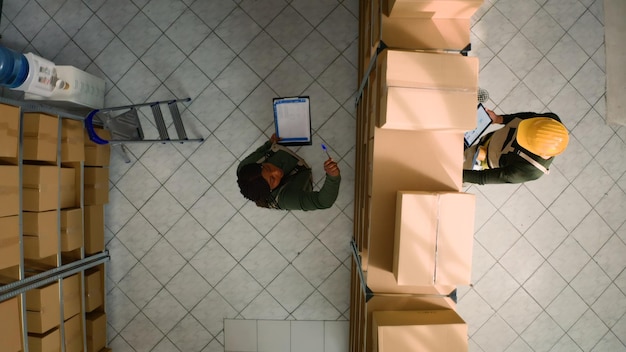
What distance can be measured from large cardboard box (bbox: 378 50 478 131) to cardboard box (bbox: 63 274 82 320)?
10.3 feet

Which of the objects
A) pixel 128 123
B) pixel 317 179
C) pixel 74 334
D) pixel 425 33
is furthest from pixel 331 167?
pixel 74 334

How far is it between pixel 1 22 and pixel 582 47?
6016 mm

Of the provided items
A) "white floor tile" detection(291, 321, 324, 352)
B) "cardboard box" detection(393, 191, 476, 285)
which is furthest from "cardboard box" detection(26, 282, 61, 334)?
"cardboard box" detection(393, 191, 476, 285)

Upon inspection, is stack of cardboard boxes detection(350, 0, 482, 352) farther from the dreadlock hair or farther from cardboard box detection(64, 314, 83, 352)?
cardboard box detection(64, 314, 83, 352)

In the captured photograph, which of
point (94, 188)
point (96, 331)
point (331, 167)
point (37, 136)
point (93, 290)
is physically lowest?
point (96, 331)

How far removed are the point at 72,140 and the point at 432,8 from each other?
3143 mm

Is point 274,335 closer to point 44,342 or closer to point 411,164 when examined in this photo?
point 44,342

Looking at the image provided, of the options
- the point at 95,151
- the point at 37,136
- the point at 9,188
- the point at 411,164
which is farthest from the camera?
the point at 95,151

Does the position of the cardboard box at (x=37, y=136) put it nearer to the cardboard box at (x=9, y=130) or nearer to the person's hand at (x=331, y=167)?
the cardboard box at (x=9, y=130)

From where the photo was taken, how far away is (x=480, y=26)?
364 cm

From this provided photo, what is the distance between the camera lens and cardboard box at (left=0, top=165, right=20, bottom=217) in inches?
105

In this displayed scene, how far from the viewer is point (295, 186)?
2.94 metres

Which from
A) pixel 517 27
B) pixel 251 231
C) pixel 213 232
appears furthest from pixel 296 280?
pixel 517 27

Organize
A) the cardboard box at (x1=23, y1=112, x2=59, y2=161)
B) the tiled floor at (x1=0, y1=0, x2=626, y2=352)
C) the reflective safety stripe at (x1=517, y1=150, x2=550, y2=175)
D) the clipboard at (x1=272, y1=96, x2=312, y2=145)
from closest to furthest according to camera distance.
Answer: the reflective safety stripe at (x1=517, y1=150, x2=550, y2=175) < the cardboard box at (x1=23, y1=112, x2=59, y2=161) < the clipboard at (x1=272, y1=96, x2=312, y2=145) < the tiled floor at (x1=0, y1=0, x2=626, y2=352)
